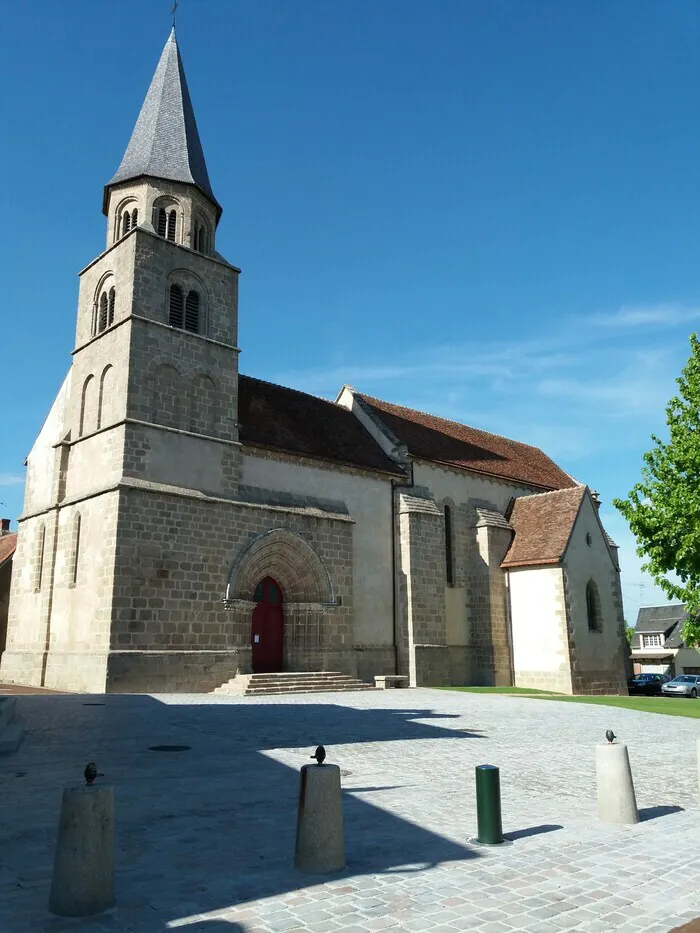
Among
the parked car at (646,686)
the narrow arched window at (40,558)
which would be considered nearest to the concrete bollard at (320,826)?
the narrow arched window at (40,558)

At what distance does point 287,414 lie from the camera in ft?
88.3

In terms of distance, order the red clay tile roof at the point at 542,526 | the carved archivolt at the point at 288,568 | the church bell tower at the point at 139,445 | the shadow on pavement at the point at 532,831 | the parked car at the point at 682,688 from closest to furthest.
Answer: the shadow on pavement at the point at 532,831 < the church bell tower at the point at 139,445 < the carved archivolt at the point at 288,568 < the red clay tile roof at the point at 542,526 < the parked car at the point at 682,688

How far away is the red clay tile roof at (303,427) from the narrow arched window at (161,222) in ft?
19.1

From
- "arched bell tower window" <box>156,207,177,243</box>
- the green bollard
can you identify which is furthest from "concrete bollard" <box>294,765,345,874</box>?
"arched bell tower window" <box>156,207,177,243</box>

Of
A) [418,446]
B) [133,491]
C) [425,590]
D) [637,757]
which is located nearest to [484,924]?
[637,757]

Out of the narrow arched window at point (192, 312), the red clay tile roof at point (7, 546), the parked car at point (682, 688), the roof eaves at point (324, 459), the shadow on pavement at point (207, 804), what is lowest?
the parked car at point (682, 688)

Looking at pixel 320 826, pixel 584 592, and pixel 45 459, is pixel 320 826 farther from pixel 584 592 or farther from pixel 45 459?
pixel 584 592

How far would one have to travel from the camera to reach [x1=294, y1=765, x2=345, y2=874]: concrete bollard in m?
5.39

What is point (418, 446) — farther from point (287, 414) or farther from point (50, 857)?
point (50, 857)

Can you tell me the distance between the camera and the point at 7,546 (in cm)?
3322

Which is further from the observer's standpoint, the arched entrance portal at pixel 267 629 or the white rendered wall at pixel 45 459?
the white rendered wall at pixel 45 459

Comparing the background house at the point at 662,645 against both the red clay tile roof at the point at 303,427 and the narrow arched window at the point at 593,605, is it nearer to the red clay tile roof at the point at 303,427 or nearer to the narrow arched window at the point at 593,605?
the narrow arched window at the point at 593,605

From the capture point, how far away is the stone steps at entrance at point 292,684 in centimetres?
2039

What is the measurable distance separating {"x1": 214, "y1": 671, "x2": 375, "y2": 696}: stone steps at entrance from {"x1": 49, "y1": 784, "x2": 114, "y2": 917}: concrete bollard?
626 inches
